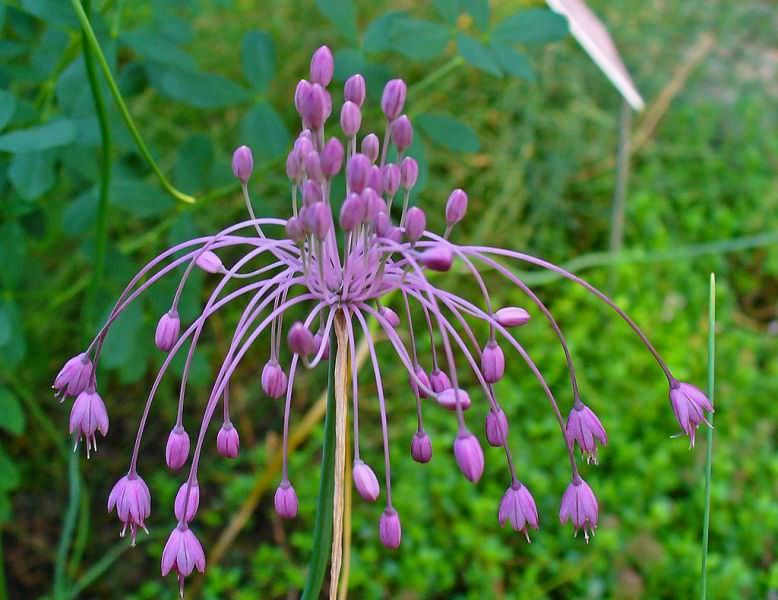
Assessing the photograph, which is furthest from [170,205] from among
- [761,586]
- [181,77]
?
[761,586]

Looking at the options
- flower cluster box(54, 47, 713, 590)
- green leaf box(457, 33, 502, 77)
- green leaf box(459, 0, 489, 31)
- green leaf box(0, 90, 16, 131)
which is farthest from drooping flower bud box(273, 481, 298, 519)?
green leaf box(459, 0, 489, 31)

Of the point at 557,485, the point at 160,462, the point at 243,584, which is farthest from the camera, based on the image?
the point at 160,462

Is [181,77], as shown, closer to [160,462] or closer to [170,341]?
[170,341]

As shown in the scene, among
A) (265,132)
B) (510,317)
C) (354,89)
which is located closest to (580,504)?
(510,317)

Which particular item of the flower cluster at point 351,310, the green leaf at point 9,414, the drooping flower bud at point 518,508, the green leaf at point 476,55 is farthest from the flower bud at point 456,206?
the green leaf at point 9,414

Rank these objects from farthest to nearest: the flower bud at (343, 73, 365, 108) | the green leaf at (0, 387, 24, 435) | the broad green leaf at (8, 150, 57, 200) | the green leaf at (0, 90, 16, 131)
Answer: the green leaf at (0, 387, 24, 435) → the broad green leaf at (8, 150, 57, 200) → the green leaf at (0, 90, 16, 131) → the flower bud at (343, 73, 365, 108)

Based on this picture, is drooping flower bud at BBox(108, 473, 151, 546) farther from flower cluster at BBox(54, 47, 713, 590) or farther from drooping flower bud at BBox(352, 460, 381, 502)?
drooping flower bud at BBox(352, 460, 381, 502)
